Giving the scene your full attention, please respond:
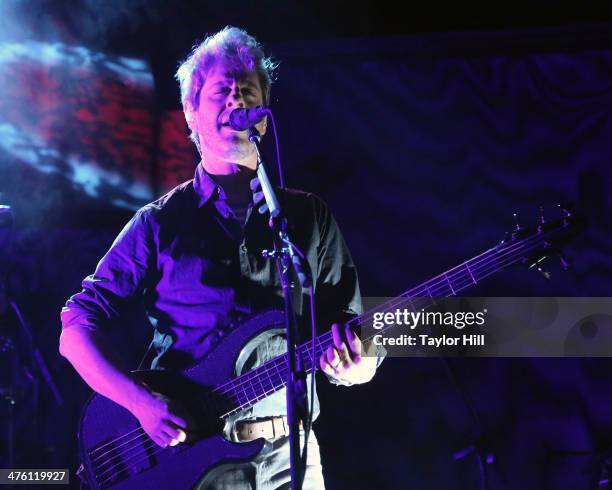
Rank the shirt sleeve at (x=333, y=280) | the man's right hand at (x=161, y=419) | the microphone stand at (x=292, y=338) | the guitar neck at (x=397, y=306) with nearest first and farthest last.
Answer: the microphone stand at (x=292, y=338) < the man's right hand at (x=161, y=419) < the guitar neck at (x=397, y=306) < the shirt sleeve at (x=333, y=280)

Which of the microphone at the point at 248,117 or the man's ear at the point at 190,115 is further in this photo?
the man's ear at the point at 190,115

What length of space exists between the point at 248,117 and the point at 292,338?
0.67m

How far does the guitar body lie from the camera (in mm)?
2117

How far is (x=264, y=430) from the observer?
2160mm

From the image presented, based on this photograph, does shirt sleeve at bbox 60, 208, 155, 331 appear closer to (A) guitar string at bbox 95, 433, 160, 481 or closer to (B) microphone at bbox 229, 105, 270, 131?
(A) guitar string at bbox 95, 433, 160, 481

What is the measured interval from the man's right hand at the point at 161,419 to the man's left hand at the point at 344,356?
500mm

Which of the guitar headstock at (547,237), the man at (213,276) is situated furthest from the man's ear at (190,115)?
the guitar headstock at (547,237)

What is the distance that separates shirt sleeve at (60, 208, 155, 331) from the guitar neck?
0.54m

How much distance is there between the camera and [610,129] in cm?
298

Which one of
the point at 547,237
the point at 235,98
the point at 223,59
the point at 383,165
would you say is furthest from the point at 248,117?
A: the point at 383,165

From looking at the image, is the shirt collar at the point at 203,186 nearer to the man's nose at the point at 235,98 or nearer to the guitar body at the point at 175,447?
the man's nose at the point at 235,98

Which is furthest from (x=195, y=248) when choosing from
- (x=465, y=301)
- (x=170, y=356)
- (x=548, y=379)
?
(x=548, y=379)

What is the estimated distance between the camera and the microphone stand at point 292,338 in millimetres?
1672

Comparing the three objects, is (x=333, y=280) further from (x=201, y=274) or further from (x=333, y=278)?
(x=201, y=274)
